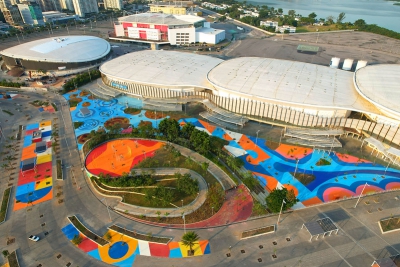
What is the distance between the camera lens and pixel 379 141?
148ft

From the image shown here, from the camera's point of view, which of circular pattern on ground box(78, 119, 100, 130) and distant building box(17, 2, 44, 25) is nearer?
circular pattern on ground box(78, 119, 100, 130)

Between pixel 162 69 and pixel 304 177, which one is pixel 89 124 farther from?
pixel 304 177

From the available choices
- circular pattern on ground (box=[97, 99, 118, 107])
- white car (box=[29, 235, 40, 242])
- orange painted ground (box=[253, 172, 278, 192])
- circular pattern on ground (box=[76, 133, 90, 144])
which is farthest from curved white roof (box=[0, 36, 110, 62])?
orange painted ground (box=[253, 172, 278, 192])

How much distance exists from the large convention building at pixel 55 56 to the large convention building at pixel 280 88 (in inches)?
694

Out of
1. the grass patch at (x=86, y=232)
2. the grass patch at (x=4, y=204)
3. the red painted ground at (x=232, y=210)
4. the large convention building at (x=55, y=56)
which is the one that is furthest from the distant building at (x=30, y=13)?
the red painted ground at (x=232, y=210)

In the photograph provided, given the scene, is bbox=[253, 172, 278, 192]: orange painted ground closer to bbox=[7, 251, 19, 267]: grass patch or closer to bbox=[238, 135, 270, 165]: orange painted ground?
bbox=[238, 135, 270, 165]: orange painted ground

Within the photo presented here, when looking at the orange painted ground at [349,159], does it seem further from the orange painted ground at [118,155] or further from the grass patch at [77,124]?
the grass patch at [77,124]

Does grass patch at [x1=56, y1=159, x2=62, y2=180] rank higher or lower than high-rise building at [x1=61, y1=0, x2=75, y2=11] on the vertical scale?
lower

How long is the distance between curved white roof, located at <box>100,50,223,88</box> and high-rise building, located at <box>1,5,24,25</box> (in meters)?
118

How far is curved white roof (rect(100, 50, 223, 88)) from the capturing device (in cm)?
5953

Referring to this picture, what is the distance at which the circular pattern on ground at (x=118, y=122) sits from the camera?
53.2 meters

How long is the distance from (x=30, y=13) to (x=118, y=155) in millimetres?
149115

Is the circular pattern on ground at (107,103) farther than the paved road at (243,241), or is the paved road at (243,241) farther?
the circular pattern on ground at (107,103)

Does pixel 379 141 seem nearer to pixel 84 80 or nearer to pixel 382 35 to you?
pixel 84 80
